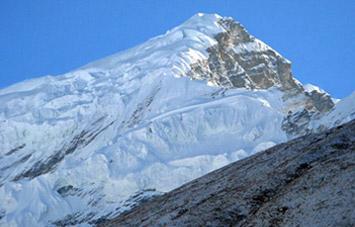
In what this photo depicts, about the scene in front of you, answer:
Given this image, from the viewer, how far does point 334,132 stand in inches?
1282

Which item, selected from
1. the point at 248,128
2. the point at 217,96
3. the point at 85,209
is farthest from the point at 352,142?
the point at 217,96

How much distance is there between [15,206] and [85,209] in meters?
12.5

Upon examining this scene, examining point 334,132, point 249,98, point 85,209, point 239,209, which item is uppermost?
point 249,98

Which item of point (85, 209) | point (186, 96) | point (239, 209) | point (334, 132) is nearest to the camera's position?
point (239, 209)

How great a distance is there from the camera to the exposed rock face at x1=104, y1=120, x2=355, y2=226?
25391 mm

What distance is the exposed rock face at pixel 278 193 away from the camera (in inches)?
1000

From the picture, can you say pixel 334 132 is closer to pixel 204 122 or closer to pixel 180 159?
pixel 180 159

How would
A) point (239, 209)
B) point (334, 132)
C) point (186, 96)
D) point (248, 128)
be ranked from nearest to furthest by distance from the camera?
point (239, 209) < point (334, 132) < point (248, 128) < point (186, 96)

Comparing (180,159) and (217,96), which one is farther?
(217,96)

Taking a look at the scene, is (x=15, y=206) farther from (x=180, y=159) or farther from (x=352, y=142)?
(x=352, y=142)

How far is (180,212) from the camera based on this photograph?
3002 cm

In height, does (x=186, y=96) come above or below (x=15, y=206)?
above

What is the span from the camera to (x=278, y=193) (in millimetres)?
28375

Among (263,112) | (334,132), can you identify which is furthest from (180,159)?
(334,132)
